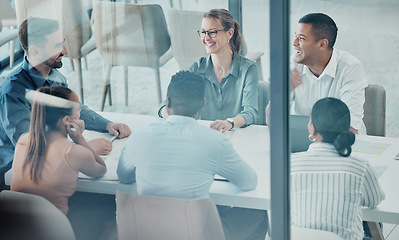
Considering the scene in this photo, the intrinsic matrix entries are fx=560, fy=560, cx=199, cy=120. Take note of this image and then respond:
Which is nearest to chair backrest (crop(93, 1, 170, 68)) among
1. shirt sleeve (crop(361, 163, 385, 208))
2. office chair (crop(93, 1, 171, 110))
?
office chair (crop(93, 1, 171, 110))

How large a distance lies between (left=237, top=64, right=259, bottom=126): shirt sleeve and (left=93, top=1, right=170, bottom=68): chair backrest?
345 mm

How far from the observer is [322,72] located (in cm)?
192

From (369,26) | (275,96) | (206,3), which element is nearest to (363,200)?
(275,96)

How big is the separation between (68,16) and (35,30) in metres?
0.15

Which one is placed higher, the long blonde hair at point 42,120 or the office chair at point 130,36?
the office chair at point 130,36

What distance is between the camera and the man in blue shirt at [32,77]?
221 centimetres

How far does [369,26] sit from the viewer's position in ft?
6.20

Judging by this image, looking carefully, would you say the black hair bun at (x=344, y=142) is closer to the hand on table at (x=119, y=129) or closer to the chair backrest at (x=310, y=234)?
the chair backrest at (x=310, y=234)

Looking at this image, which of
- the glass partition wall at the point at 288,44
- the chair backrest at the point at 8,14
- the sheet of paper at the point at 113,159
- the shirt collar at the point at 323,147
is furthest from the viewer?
the chair backrest at the point at 8,14

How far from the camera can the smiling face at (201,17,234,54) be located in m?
2.03

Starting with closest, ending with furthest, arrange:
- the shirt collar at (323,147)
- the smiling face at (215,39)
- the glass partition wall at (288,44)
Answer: the glass partition wall at (288,44) < the shirt collar at (323,147) < the smiling face at (215,39)

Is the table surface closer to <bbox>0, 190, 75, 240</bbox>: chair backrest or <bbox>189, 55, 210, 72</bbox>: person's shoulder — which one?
<bbox>189, 55, 210, 72</bbox>: person's shoulder

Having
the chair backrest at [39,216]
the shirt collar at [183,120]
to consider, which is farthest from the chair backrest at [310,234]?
the chair backrest at [39,216]

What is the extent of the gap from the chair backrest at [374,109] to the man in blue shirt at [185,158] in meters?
0.44
